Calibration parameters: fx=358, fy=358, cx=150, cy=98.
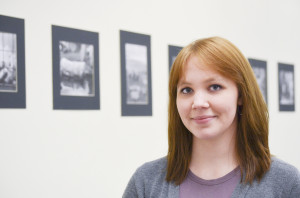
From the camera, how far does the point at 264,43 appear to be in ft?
12.2

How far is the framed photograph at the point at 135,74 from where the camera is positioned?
2559 millimetres

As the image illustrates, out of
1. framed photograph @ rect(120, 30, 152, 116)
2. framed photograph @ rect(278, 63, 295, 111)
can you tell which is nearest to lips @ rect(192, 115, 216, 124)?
framed photograph @ rect(120, 30, 152, 116)

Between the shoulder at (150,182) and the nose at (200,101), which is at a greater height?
the nose at (200,101)

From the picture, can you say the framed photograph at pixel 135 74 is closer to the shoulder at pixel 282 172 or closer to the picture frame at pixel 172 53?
the picture frame at pixel 172 53

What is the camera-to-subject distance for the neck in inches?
56.6

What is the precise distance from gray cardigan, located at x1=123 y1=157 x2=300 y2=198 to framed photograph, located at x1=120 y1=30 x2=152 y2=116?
1026 millimetres

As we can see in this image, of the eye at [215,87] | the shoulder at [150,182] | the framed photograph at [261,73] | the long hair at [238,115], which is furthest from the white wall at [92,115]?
the eye at [215,87]

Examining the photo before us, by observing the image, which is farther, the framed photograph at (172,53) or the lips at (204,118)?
the framed photograph at (172,53)

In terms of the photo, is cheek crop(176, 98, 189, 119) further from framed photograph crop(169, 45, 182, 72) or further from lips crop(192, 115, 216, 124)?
framed photograph crop(169, 45, 182, 72)

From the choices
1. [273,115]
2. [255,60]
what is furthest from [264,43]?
[273,115]

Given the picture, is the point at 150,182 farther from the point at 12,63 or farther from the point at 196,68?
the point at 12,63

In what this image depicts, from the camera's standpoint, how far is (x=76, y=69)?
7.57 ft

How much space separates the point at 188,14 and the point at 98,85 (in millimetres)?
1105

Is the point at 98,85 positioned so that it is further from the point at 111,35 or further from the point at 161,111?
the point at 161,111
